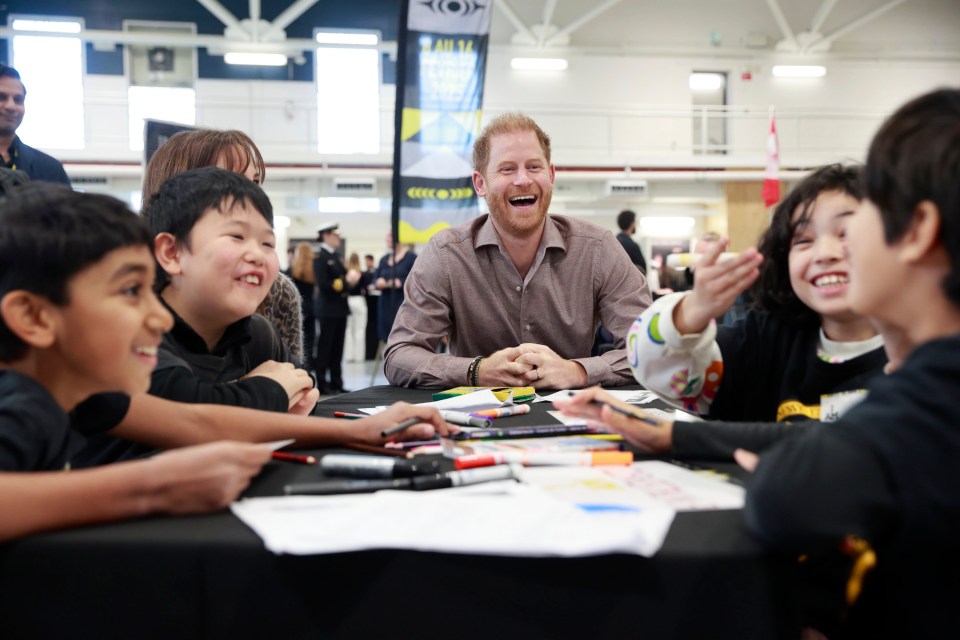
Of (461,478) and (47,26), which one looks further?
(47,26)

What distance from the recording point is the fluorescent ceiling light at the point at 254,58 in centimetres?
1211

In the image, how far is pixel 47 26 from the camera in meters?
11.9

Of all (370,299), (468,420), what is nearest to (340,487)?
(468,420)

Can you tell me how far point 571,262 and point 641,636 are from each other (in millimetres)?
1676

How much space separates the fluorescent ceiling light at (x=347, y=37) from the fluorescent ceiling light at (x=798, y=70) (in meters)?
7.05

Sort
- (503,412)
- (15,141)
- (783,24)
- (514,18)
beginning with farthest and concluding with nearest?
(783,24)
(514,18)
(15,141)
(503,412)

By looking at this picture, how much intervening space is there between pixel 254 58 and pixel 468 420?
40.3 feet

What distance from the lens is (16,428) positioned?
2.38 feet

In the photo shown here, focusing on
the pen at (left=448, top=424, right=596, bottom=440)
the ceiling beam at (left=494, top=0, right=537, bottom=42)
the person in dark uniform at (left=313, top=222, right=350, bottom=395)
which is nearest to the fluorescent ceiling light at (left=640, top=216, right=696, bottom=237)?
the ceiling beam at (left=494, top=0, right=537, bottom=42)

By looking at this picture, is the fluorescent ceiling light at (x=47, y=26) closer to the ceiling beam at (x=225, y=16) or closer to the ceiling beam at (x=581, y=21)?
the ceiling beam at (x=225, y=16)

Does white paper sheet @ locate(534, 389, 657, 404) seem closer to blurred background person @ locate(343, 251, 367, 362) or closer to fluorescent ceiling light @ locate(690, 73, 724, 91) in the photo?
blurred background person @ locate(343, 251, 367, 362)

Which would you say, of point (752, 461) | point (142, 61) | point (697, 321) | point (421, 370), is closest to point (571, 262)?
point (421, 370)

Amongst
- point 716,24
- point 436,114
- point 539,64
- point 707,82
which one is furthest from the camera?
point 707,82

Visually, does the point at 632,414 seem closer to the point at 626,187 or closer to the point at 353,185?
the point at 353,185
